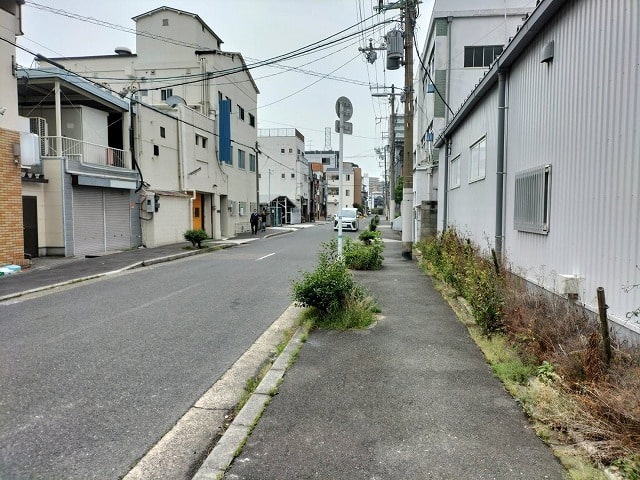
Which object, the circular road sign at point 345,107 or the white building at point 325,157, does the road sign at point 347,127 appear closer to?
the circular road sign at point 345,107

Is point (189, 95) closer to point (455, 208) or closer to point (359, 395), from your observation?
point (455, 208)

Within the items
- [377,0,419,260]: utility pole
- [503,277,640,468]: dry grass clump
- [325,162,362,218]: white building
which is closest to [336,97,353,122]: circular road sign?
[503,277,640,468]: dry grass clump

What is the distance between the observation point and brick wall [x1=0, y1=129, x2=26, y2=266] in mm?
13265

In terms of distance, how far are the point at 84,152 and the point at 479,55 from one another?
57.8 feet

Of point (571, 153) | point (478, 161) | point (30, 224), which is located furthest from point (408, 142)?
point (30, 224)

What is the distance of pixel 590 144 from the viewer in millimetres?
4762

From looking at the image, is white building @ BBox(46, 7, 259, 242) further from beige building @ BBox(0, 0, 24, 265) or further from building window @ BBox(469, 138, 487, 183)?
building window @ BBox(469, 138, 487, 183)

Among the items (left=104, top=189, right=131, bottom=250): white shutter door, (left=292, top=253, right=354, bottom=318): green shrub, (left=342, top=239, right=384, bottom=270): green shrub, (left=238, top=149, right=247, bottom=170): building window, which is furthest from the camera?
(left=238, top=149, right=247, bottom=170): building window

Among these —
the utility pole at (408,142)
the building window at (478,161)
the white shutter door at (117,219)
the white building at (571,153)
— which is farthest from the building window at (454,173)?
the white shutter door at (117,219)

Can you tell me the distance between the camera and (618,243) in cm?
420

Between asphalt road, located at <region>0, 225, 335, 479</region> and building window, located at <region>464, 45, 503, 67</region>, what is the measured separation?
51.3 feet

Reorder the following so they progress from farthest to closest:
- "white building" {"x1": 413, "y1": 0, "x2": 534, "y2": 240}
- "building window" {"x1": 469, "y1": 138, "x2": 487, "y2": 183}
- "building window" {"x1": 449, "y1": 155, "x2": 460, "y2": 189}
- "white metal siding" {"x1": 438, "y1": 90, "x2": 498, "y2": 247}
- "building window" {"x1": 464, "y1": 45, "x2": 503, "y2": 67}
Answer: "building window" {"x1": 464, "y1": 45, "x2": 503, "y2": 67} → "white building" {"x1": 413, "y1": 0, "x2": 534, "y2": 240} → "building window" {"x1": 449, "y1": 155, "x2": 460, "y2": 189} → "building window" {"x1": 469, "y1": 138, "x2": 487, "y2": 183} → "white metal siding" {"x1": 438, "y1": 90, "x2": 498, "y2": 247}

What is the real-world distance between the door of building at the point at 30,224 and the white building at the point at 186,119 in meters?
5.45

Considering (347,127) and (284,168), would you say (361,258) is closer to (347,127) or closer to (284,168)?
(347,127)
